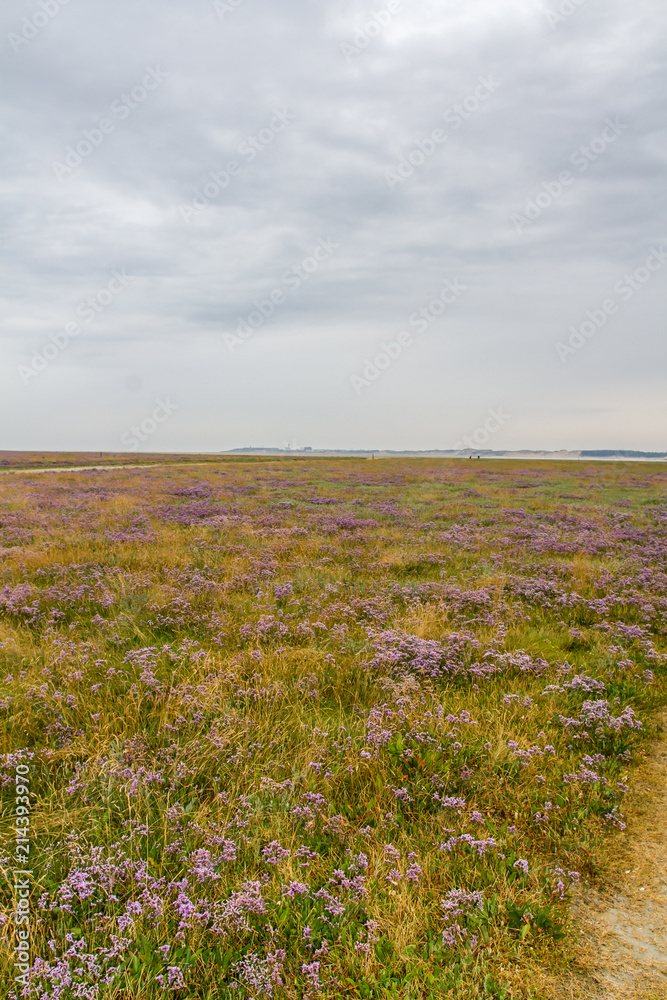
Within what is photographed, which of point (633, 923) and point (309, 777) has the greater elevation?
point (309, 777)

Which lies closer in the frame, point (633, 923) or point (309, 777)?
point (633, 923)

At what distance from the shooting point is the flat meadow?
2.71m

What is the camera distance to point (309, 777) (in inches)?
161

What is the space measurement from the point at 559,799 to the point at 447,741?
1.05 metres

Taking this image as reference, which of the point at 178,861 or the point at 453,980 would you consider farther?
the point at 178,861

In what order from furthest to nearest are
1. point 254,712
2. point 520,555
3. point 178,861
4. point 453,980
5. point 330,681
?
point 520,555 < point 330,681 < point 254,712 < point 178,861 < point 453,980

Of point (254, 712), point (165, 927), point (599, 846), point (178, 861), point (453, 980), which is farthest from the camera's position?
point (254, 712)

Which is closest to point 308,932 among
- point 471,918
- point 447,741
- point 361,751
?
point 471,918

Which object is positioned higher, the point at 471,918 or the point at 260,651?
the point at 260,651

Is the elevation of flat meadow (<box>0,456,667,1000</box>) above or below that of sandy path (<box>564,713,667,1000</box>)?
above

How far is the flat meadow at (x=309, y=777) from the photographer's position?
271 centimetres

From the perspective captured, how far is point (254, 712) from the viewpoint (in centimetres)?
496

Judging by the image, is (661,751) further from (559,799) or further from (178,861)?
(178,861)

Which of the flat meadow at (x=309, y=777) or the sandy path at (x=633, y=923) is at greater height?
the flat meadow at (x=309, y=777)
